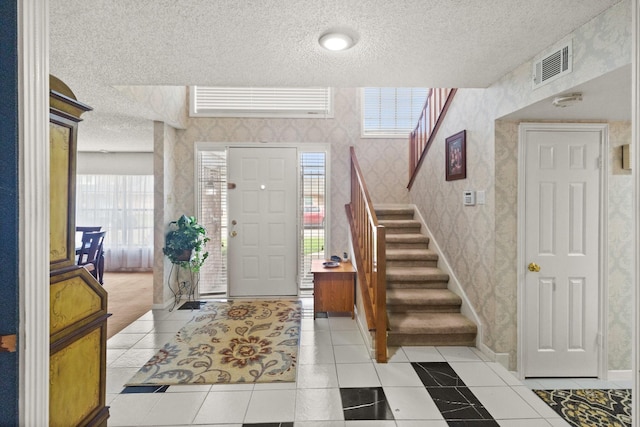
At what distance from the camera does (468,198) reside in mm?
3006

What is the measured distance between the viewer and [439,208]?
3.73m

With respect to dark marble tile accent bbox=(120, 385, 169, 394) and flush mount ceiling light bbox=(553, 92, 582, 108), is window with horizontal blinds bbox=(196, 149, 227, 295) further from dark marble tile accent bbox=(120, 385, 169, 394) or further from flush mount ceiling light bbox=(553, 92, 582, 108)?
flush mount ceiling light bbox=(553, 92, 582, 108)

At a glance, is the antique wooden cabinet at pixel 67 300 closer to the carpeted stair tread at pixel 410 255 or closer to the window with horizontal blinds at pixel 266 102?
the carpeted stair tread at pixel 410 255

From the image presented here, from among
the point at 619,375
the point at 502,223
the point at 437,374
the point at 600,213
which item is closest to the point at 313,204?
the point at 502,223

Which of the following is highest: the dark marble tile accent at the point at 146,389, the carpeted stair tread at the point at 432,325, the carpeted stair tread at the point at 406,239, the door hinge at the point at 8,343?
the carpeted stair tread at the point at 406,239

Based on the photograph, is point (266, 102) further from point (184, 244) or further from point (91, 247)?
point (91, 247)

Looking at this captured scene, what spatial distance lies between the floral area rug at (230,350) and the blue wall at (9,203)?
5.26 ft

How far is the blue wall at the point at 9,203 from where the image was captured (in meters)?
0.95

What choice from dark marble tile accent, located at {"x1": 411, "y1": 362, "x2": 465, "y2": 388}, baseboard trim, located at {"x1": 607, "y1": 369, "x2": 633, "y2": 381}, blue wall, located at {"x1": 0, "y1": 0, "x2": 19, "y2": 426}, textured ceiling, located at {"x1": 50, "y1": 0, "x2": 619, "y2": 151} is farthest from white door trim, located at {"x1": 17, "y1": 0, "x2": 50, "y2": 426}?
baseboard trim, located at {"x1": 607, "y1": 369, "x2": 633, "y2": 381}

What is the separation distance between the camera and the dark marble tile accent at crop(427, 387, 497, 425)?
200 cm

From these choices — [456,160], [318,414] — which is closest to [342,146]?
[456,160]

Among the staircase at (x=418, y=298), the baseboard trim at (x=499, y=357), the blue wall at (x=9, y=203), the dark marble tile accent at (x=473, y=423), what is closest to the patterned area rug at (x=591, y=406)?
the baseboard trim at (x=499, y=357)

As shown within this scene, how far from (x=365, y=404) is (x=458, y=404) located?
0.62 metres

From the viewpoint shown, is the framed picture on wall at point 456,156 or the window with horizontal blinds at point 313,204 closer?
the framed picture on wall at point 456,156
